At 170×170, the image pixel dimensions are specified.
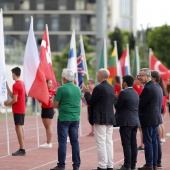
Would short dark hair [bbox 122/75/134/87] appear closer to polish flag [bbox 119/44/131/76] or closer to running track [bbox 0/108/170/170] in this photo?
running track [bbox 0/108/170/170]

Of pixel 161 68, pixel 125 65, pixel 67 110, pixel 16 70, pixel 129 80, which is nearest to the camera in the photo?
pixel 67 110

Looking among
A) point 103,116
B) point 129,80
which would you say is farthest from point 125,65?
point 103,116

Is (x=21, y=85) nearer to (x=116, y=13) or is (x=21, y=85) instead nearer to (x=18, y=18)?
(x=18, y=18)

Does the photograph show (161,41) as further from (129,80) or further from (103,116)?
(103,116)

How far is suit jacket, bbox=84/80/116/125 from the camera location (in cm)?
1537

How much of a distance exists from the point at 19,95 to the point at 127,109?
3911 mm

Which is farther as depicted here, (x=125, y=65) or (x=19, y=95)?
(x=125, y=65)

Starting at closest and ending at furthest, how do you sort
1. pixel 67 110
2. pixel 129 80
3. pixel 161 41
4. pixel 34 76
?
pixel 67 110, pixel 129 80, pixel 34 76, pixel 161 41

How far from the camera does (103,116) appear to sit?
1537 cm

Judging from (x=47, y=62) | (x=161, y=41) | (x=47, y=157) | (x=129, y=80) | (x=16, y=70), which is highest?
(x=161, y=41)

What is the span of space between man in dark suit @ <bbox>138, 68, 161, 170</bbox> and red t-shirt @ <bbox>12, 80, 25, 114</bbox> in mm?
3958

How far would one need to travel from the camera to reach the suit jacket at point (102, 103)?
605 inches

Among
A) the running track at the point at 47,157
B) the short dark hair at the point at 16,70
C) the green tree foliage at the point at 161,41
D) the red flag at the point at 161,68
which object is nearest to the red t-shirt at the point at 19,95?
the short dark hair at the point at 16,70

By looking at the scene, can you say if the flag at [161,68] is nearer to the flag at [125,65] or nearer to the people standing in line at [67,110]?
the flag at [125,65]
